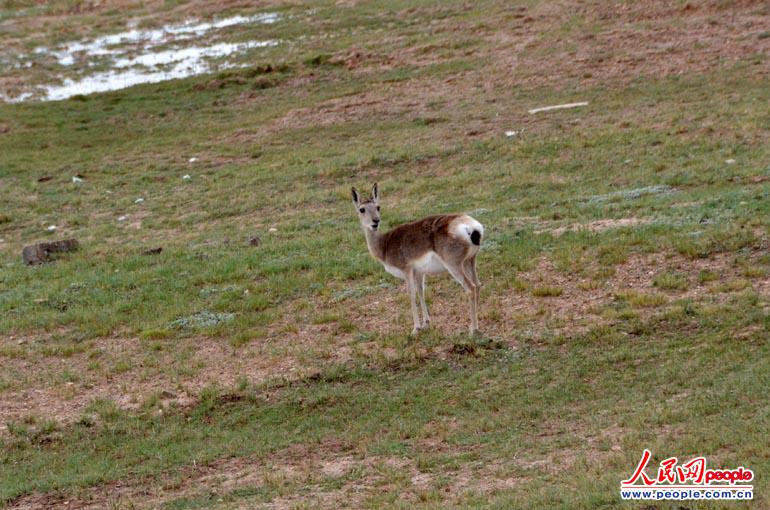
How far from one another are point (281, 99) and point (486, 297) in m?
17.3

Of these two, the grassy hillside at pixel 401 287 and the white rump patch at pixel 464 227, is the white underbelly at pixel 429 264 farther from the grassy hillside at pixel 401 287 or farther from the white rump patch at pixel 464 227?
the grassy hillside at pixel 401 287

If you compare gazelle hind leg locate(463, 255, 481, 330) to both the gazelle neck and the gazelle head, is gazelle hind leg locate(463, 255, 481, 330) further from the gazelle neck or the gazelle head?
the gazelle head

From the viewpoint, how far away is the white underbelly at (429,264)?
38.2 ft

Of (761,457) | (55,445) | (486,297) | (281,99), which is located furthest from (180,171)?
(761,457)

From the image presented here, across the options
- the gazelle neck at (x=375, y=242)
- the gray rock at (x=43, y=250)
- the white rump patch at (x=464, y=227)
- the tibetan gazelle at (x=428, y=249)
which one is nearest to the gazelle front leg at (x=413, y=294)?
the tibetan gazelle at (x=428, y=249)

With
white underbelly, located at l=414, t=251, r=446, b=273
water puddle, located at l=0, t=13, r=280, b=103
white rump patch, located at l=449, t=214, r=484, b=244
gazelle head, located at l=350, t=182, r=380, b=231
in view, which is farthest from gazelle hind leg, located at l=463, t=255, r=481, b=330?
water puddle, located at l=0, t=13, r=280, b=103

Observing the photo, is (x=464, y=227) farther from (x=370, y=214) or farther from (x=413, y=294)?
(x=370, y=214)

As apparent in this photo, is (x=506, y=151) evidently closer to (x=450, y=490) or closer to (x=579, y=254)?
(x=579, y=254)

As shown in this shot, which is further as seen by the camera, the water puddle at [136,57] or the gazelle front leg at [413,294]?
the water puddle at [136,57]

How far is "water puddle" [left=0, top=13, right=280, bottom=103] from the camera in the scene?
113 ft

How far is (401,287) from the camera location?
13914mm

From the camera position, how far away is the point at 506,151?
21.5 meters

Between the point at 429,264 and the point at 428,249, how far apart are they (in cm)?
18

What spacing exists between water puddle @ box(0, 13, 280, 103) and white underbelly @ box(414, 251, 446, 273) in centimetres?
2345
